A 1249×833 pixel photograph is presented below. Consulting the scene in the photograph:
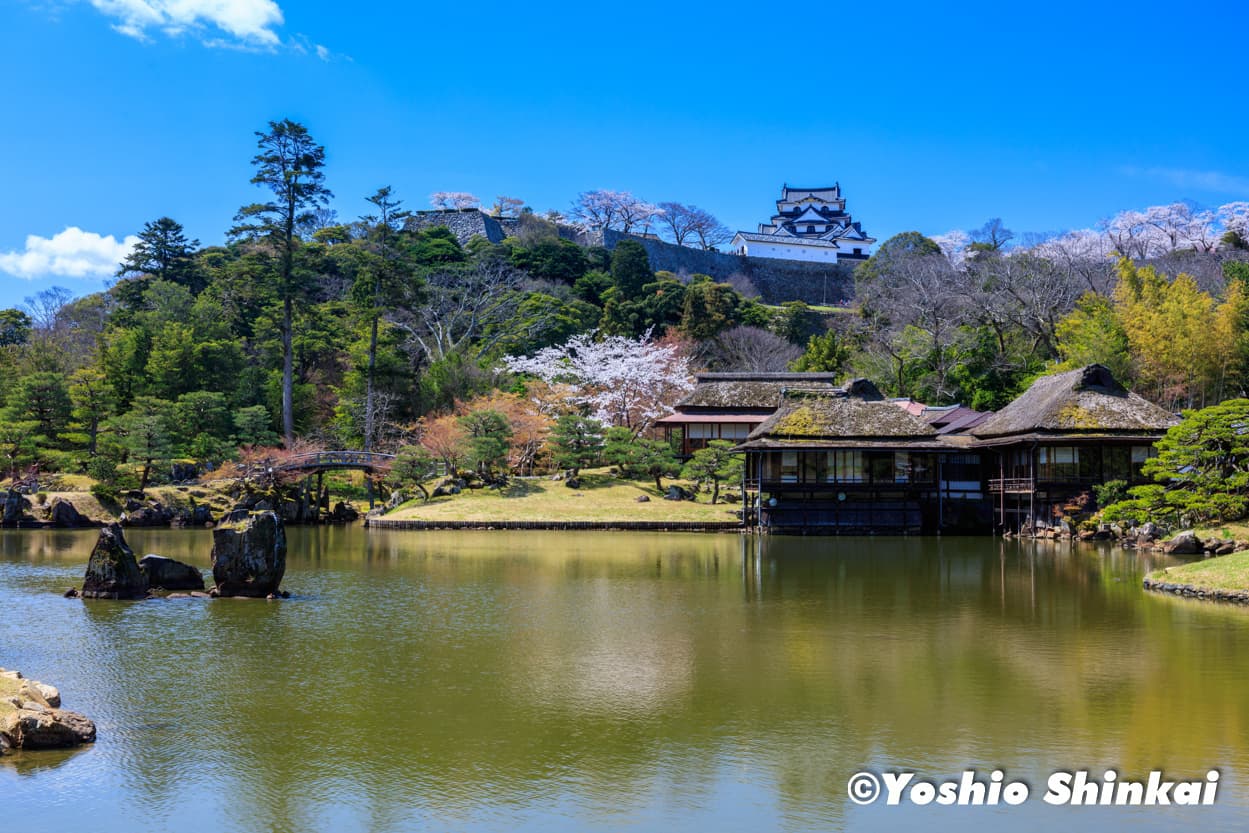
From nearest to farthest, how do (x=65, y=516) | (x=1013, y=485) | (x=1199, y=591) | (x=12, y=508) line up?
1. (x=1199, y=591)
2. (x=1013, y=485)
3. (x=12, y=508)
4. (x=65, y=516)

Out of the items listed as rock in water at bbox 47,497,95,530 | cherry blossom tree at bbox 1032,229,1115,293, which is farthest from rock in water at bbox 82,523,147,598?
cherry blossom tree at bbox 1032,229,1115,293

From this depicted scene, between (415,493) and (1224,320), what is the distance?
3038cm

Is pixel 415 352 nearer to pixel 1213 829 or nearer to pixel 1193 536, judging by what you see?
pixel 1193 536

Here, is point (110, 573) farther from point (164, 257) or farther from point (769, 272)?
Answer: point (769, 272)

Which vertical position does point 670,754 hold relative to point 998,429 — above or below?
below

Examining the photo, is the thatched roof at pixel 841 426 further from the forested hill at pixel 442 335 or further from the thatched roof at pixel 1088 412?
the forested hill at pixel 442 335

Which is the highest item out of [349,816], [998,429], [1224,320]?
[1224,320]

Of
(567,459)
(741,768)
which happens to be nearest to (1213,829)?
(741,768)

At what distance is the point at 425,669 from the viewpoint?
37.0 ft

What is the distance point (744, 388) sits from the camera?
131 ft

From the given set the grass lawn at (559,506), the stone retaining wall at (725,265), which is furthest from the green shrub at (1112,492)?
the stone retaining wall at (725,265)

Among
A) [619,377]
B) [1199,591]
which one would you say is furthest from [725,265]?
[1199,591]

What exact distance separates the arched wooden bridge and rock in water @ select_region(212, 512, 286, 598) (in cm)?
1660

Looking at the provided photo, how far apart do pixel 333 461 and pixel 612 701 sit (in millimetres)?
26661
